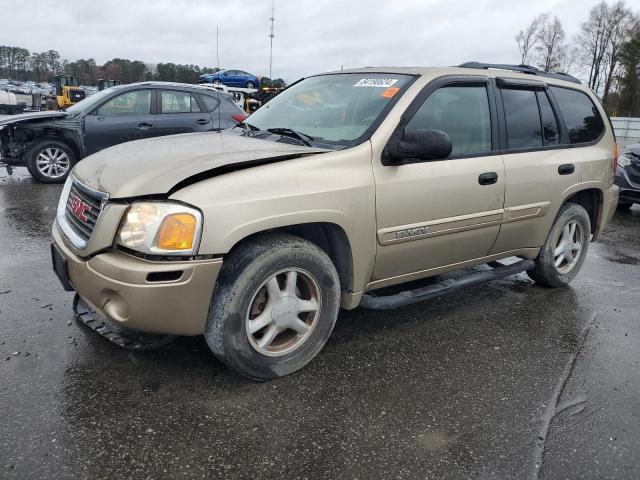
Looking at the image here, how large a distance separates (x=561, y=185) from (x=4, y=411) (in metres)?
3.93

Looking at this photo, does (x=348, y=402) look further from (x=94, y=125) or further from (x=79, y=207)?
(x=94, y=125)

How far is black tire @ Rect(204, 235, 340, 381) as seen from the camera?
2.64 m

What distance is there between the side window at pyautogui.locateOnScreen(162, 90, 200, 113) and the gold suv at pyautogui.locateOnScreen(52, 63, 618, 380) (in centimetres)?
540

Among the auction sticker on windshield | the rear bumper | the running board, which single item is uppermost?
the auction sticker on windshield

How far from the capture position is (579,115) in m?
4.58

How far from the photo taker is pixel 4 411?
8.20 feet

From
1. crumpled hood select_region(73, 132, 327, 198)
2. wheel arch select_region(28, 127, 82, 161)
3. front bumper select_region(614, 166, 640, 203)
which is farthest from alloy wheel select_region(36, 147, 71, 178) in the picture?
front bumper select_region(614, 166, 640, 203)

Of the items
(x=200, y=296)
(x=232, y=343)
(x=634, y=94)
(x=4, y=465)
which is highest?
(x=634, y=94)

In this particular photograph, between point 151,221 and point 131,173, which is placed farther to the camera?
point 131,173

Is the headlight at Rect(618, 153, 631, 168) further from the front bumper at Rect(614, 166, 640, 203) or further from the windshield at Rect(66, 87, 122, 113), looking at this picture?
the windshield at Rect(66, 87, 122, 113)

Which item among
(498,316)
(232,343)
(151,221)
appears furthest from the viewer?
(498,316)

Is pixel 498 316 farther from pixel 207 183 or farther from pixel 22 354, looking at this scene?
pixel 22 354

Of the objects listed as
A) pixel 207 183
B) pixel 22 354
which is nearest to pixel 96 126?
pixel 22 354

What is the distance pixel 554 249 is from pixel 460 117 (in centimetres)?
160
